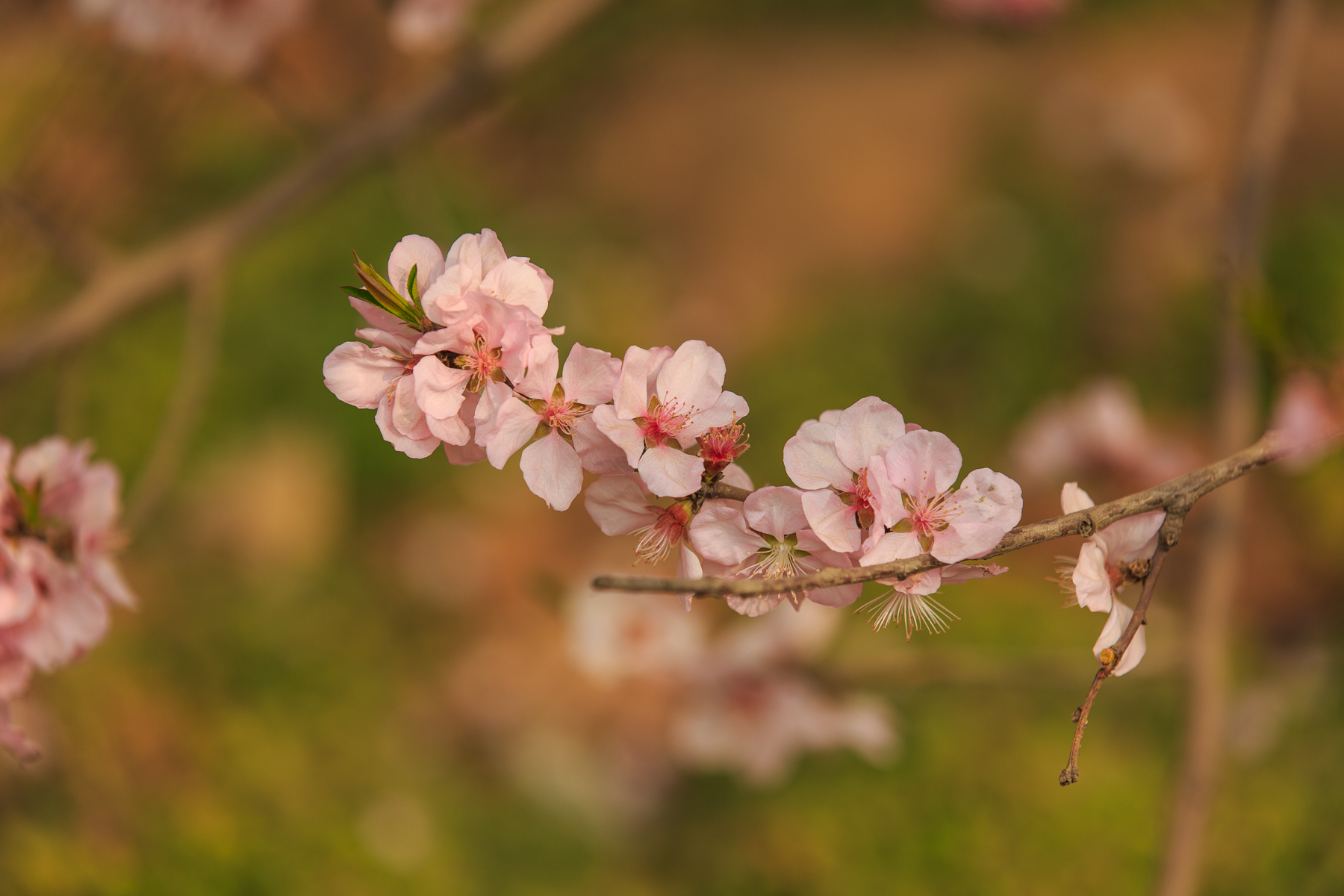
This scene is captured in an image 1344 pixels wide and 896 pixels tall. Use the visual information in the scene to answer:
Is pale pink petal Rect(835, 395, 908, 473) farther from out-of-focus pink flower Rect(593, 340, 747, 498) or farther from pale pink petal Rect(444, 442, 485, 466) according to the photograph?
pale pink petal Rect(444, 442, 485, 466)

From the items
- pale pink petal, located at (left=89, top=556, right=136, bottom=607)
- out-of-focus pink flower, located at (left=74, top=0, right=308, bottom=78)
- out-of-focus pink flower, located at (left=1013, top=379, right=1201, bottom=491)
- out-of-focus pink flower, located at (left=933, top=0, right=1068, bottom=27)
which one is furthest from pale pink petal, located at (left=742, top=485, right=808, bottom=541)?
out-of-focus pink flower, located at (left=933, top=0, right=1068, bottom=27)

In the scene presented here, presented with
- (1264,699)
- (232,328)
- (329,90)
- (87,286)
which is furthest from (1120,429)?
(329,90)

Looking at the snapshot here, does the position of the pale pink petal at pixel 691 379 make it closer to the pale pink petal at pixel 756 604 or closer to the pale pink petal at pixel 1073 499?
the pale pink petal at pixel 756 604

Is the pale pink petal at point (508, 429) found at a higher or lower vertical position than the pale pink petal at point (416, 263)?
lower

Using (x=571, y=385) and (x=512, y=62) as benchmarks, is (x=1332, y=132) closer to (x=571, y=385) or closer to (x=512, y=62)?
(x=512, y=62)

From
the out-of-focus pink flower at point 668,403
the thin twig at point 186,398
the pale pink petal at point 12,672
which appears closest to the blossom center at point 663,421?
the out-of-focus pink flower at point 668,403

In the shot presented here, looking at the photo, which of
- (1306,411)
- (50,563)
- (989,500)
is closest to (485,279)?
(989,500)

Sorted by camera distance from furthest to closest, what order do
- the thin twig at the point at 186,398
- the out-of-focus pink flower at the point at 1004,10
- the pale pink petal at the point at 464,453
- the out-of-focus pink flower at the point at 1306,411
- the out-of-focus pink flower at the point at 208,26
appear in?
the out-of-focus pink flower at the point at 1004,10 → the out-of-focus pink flower at the point at 208,26 → the thin twig at the point at 186,398 → the out-of-focus pink flower at the point at 1306,411 → the pale pink petal at the point at 464,453

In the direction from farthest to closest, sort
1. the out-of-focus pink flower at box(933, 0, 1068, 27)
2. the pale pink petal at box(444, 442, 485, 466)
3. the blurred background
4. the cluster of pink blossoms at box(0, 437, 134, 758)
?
1. the out-of-focus pink flower at box(933, 0, 1068, 27)
2. the blurred background
3. the cluster of pink blossoms at box(0, 437, 134, 758)
4. the pale pink petal at box(444, 442, 485, 466)

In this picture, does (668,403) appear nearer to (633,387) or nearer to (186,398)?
(633,387)
